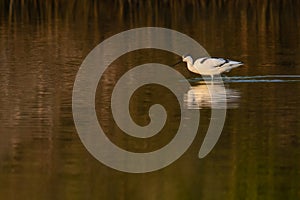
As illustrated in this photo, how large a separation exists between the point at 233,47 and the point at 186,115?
7293 mm

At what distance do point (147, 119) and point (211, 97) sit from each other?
1665 mm

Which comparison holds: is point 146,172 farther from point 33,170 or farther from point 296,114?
point 296,114

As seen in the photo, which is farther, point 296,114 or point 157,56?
point 157,56

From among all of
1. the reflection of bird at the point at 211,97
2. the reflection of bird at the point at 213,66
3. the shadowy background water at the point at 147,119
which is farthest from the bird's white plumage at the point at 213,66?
the reflection of bird at the point at 211,97

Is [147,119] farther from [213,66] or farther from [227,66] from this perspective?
[227,66]

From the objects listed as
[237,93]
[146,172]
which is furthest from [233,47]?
[146,172]

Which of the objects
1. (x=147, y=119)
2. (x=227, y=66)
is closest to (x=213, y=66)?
(x=227, y=66)

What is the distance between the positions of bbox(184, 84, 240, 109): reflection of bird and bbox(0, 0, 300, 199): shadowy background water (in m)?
0.06

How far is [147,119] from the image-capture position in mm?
11352

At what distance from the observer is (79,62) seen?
16391 millimetres

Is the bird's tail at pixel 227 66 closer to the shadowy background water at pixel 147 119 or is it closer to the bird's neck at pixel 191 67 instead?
the shadowy background water at pixel 147 119

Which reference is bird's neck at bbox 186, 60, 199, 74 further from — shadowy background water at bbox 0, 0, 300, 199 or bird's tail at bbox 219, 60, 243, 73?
bird's tail at bbox 219, 60, 243, 73

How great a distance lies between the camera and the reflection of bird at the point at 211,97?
1223 centimetres

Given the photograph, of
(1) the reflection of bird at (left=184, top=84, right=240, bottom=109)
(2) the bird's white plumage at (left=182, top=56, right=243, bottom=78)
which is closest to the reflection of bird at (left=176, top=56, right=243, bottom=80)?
(2) the bird's white plumage at (left=182, top=56, right=243, bottom=78)
